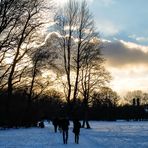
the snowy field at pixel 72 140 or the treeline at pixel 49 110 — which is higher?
the treeline at pixel 49 110

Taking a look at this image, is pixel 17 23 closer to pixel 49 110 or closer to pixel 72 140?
pixel 72 140

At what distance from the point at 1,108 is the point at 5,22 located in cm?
3205

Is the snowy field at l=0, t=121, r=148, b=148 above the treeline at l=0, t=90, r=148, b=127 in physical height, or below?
below

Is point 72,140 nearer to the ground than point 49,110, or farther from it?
nearer to the ground

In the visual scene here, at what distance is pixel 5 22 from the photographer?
1134 inches

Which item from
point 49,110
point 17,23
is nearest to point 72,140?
point 17,23

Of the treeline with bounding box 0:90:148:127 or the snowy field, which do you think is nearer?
the snowy field

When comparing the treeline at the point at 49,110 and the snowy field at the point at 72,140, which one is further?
the treeline at the point at 49,110

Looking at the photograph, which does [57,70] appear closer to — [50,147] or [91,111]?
[50,147]

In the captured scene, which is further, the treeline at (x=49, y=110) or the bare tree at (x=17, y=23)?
the treeline at (x=49, y=110)

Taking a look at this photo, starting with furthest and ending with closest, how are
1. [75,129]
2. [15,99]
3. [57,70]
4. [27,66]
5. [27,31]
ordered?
[15,99], [57,70], [27,66], [27,31], [75,129]

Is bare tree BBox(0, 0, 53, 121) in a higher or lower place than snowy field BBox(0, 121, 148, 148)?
higher

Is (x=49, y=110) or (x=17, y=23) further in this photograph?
(x=49, y=110)

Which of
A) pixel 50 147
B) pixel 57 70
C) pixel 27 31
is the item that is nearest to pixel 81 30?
pixel 57 70
